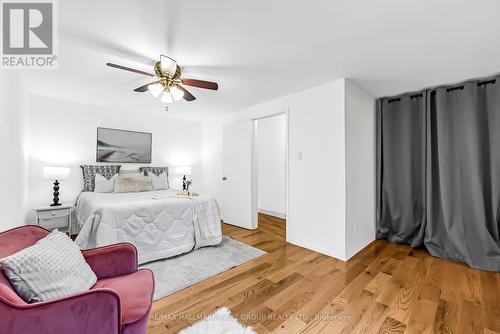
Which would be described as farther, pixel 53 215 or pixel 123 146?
pixel 123 146

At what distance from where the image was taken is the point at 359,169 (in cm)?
306

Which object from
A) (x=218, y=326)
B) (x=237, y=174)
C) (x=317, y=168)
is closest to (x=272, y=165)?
(x=237, y=174)

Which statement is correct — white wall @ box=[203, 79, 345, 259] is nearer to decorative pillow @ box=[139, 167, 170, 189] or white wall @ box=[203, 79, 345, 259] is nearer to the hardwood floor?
the hardwood floor

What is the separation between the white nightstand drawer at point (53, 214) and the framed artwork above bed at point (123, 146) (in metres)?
1.05

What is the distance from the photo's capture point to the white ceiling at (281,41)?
1.53m

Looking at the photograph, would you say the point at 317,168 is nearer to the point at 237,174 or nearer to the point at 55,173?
the point at 237,174

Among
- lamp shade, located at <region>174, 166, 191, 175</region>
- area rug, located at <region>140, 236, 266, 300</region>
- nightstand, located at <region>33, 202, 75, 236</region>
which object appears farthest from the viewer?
lamp shade, located at <region>174, 166, 191, 175</region>

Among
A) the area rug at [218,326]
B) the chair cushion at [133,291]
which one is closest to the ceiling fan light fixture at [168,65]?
the chair cushion at [133,291]

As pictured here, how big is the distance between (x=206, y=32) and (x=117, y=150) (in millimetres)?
3366

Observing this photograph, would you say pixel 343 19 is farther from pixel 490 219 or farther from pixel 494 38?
pixel 490 219

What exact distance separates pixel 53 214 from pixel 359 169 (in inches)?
183

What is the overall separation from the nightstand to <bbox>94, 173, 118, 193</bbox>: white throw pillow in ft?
1.42

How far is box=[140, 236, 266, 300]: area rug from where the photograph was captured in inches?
84.7

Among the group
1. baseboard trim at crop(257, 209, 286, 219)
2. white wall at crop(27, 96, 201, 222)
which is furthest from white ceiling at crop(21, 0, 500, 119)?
baseboard trim at crop(257, 209, 286, 219)
